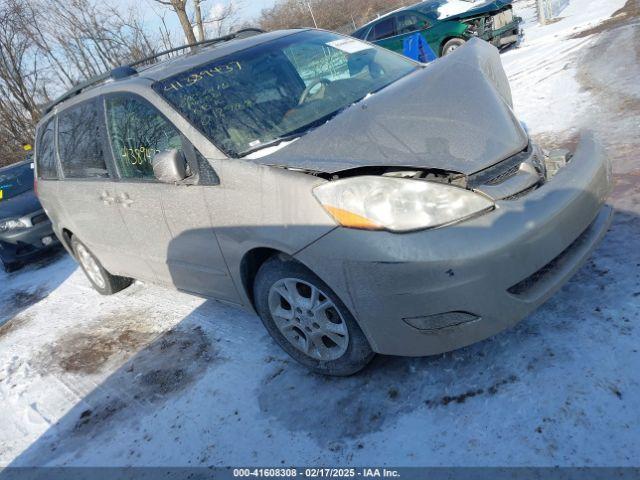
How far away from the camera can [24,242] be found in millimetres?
6766

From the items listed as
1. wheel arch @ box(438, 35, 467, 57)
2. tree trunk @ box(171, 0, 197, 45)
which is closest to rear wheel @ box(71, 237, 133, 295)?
wheel arch @ box(438, 35, 467, 57)

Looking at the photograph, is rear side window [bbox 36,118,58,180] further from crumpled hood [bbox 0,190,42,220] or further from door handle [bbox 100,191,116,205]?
crumpled hood [bbox 0,190,42,220]

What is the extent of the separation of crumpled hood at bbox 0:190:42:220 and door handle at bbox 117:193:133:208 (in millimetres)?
4450

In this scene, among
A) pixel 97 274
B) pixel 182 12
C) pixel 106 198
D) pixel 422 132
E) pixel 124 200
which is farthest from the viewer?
pixel 182 12

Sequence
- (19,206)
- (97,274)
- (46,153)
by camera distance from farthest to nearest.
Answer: (19,206)
(97,274)
(46,153)

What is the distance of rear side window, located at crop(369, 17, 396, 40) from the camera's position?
36.1 feet

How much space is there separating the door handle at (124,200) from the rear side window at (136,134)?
130 millimetres

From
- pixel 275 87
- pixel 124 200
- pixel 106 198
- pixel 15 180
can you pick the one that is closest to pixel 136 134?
pixel 124 200

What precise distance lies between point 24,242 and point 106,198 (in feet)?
13.3

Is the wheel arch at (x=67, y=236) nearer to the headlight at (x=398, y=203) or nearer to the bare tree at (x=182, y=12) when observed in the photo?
the headlight at (x=398, y=203)

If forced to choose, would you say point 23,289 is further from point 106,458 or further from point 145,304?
point 106,458

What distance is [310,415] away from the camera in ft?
7.95

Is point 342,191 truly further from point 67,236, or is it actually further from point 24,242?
point 24,242

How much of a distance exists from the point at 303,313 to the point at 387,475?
0.84 meters
